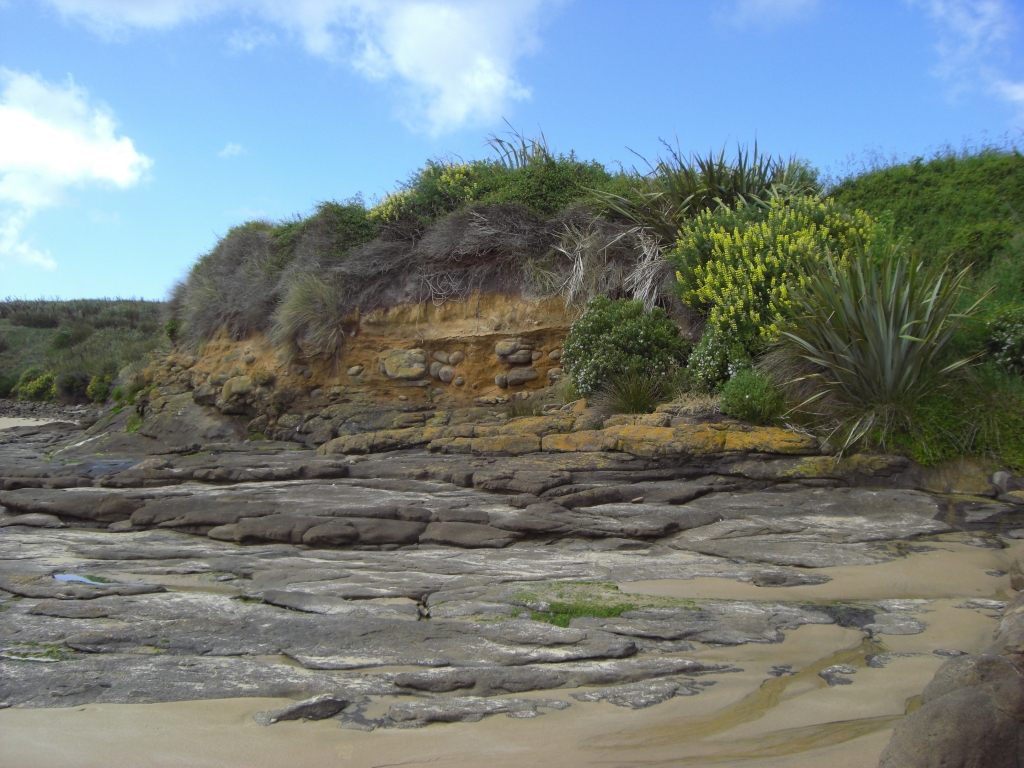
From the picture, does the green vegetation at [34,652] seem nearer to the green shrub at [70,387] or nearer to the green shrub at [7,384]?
the green shrub at [70,387]

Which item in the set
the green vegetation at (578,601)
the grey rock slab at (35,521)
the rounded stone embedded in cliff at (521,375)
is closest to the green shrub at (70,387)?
the rounded stone embedded in cliff at (521,375)

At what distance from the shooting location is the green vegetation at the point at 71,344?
25.7 m

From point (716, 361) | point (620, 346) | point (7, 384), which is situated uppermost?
point (7, 384)

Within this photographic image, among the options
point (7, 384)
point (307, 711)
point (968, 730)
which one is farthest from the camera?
point (7, 384)

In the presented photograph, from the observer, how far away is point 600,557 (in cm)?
630

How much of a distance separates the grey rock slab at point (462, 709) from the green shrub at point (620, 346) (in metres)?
6.56

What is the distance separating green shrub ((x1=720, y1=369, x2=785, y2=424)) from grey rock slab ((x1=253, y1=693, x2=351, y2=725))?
5894mm

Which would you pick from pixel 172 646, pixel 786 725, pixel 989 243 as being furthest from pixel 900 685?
pixel 989 243

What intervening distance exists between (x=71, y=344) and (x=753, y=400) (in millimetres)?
35003

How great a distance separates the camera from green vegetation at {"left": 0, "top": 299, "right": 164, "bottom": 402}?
84.2 ft

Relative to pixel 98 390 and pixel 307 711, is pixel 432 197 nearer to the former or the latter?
pixel 307 711

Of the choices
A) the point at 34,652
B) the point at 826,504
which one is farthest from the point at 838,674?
the point at 34,652

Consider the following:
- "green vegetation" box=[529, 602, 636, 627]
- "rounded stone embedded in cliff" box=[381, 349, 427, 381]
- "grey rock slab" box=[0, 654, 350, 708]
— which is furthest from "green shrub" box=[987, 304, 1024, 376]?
"rounded stone embedded in cliff" box=[381, 349, 427, 381]

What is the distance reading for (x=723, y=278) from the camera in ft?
32.2
